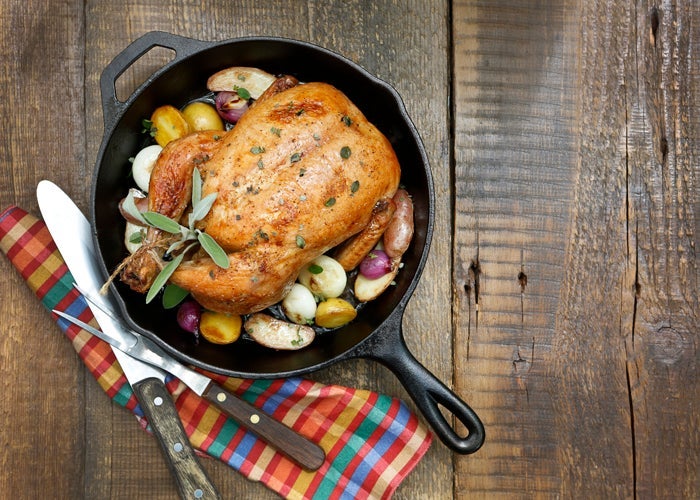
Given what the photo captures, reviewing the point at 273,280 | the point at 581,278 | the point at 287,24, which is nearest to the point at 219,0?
the point at 287,24

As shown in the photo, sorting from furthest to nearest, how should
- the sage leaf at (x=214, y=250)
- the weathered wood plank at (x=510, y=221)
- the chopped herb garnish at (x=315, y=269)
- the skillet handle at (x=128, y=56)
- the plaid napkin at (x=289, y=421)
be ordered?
the weathered wood plank at (x=510, y=221) → the plaid napkin at (x=289, y=421) → the chopped herb garnish at (x=315, y=269) → the skillet handle at (x=128, y=56) → the sage leaf at (x=214, y=250)

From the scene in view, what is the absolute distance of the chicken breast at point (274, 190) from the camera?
174 centimetres

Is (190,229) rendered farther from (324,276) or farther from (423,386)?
(423,386)

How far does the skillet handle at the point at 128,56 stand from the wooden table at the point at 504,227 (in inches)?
11.4

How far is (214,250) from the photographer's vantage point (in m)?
1.71

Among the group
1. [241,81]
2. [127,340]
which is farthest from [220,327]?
[241,81]

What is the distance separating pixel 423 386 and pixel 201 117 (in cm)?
103

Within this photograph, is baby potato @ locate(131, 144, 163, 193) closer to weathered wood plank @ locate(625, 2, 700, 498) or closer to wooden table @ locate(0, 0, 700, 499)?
wooden table @ locate(0, 0, 700, 499)

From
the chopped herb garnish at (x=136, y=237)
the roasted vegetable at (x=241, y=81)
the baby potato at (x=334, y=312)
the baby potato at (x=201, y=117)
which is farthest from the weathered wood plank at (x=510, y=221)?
the chopped herb garnish at (x=136, y=237)

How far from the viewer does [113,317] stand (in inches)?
81.3

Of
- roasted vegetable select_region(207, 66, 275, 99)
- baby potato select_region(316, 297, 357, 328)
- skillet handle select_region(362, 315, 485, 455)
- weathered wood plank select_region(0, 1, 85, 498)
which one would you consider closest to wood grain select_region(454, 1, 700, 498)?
skillet handle select_region(362, 315, 485, 455)

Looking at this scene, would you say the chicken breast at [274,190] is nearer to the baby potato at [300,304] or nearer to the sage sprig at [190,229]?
the sage sprig at [190,229]

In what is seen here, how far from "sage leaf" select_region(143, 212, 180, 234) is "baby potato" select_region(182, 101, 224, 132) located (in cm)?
44

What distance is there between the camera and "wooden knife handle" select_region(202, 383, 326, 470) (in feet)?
6.81
